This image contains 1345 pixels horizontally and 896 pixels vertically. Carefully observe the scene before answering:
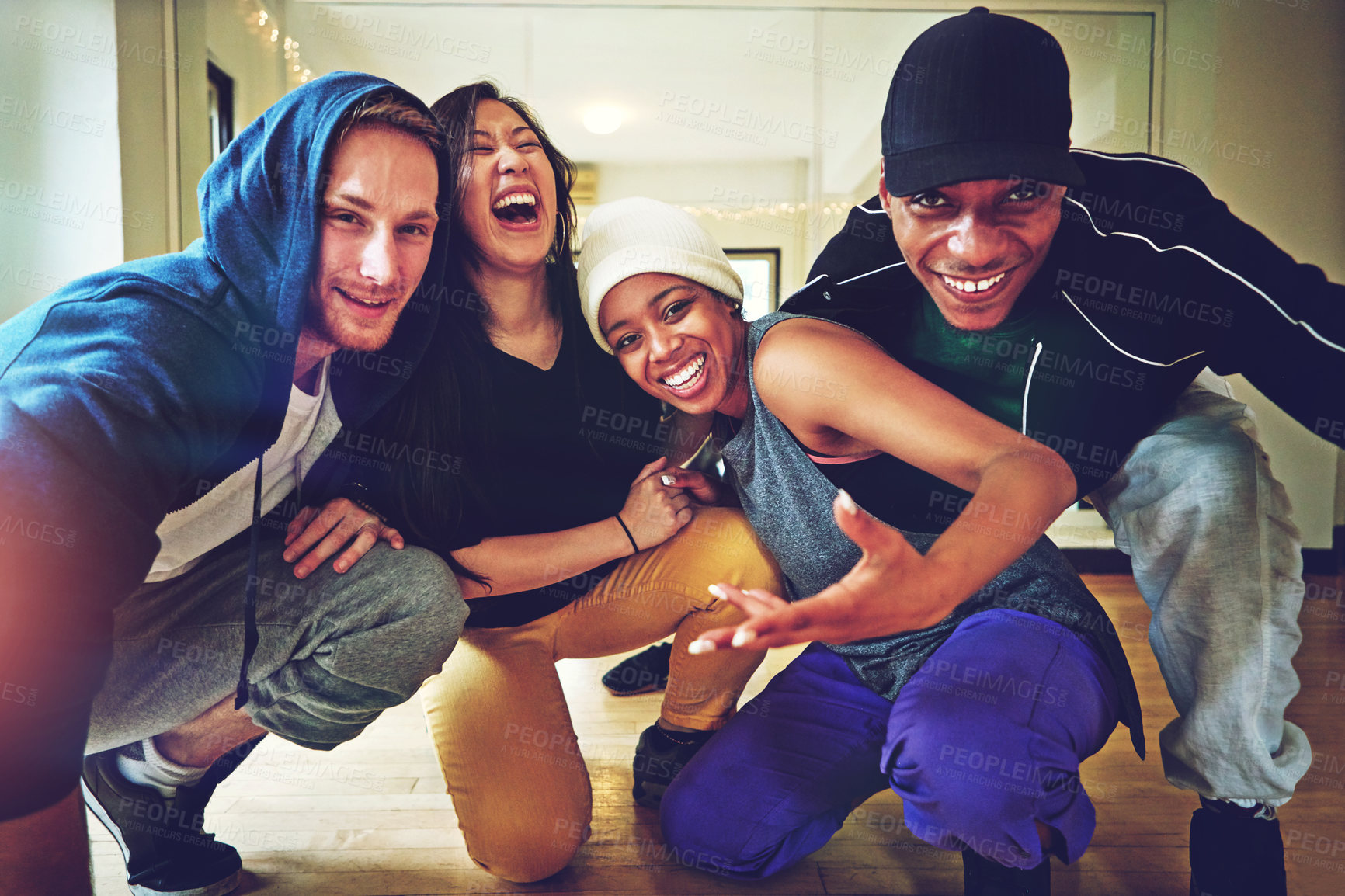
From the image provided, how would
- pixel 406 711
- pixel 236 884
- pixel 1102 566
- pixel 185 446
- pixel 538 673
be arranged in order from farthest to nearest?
1. pixel 1102 566
2. pixel 406 711
3. pixel 538 673
4. pixel 236 884
5. pixel 185 446

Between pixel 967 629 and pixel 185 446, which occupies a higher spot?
pixel 185 446

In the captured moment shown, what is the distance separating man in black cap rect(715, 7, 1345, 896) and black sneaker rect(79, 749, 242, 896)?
118cm

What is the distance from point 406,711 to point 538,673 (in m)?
0.69

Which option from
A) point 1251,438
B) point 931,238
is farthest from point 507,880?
point 1251,438

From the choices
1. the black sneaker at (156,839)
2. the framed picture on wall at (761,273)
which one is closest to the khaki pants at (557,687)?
the black sneaker at (156,839)

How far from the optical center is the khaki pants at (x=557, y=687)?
1240 mm

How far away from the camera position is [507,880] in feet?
4.03

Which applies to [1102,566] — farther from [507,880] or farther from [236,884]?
[236,884]

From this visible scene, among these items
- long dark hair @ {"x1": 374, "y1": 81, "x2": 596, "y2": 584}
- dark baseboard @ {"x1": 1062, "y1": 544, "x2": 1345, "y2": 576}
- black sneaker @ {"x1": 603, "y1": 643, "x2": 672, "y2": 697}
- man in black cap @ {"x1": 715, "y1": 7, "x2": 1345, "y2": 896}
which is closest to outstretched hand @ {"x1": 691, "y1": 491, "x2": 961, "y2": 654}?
man in black cap @ {"x1": 715, "y1": 7, "x2": 1345, "y2": 896}

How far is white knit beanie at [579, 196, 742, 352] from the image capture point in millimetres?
1288

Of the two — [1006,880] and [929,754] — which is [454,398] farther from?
[1006,880]

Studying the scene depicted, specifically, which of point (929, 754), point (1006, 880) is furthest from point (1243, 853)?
point (929, 754)

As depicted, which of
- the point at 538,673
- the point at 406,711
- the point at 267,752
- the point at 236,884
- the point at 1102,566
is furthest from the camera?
the point at 1102,566

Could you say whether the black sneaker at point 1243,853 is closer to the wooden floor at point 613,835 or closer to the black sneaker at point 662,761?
the wooden floor at point 613,835
